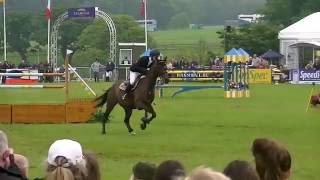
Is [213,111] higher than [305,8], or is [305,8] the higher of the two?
[305,8]

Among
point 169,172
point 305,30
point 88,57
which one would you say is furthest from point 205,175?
point 88,57

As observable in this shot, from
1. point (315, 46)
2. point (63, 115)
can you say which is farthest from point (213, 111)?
point (315, 46)

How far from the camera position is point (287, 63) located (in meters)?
71.2

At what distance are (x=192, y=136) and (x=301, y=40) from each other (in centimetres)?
4862

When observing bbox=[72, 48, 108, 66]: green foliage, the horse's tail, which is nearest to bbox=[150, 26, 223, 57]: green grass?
bbox=[72, 48, 108, 66]: green foliage

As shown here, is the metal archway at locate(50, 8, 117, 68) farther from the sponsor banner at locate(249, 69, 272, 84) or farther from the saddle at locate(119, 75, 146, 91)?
the saddle at locate(119, 75, 146, 91)

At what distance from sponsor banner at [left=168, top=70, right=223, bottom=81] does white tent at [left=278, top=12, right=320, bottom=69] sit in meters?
16.9

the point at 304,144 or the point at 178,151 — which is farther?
the point at 304,144

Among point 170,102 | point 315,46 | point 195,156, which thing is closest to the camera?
point 195,156

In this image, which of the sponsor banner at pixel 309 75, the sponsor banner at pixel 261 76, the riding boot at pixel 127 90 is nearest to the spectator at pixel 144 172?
the riding boot at pixel 127 90

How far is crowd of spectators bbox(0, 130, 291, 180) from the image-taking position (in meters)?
6.15

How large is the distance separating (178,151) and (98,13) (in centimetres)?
5215

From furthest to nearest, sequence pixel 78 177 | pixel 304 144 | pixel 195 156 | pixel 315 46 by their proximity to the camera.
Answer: pixel 315 46 < pixel 304 144 < pixel 195 156 < pixel 78 177

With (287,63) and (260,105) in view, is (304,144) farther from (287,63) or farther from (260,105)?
(287,63)
